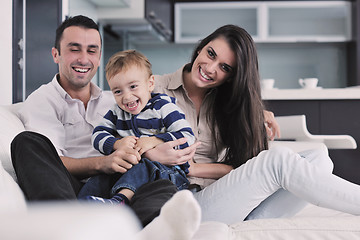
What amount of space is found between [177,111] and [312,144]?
77 centimetres

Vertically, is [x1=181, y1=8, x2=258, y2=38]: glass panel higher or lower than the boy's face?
higher

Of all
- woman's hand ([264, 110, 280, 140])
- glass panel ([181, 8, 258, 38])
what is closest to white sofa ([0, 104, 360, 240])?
woman's hand ([264, 110, 280, 140])

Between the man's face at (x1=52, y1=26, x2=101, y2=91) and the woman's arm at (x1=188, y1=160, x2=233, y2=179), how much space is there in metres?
0.54

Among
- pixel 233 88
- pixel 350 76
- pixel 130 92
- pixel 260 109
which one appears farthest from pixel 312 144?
pixel 350 76

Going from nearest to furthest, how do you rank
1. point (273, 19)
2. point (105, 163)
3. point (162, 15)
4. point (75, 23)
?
Answer: point (105, 163) < point (75, 23) < point (162, 15) < point (273, 19)

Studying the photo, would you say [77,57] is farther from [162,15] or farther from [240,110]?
[162,15]

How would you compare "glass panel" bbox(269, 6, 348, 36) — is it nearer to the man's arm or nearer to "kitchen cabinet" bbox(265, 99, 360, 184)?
"kitchen cabinet" bbox(265, 99, 360, 184)

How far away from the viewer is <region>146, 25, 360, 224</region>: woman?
133 cm

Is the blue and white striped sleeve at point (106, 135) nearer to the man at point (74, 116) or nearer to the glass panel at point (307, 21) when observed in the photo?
the man at point (74, 116)

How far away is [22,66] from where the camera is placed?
92.1 inches

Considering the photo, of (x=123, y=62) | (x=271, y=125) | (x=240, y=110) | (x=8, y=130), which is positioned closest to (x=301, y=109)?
(x=271, y=125)

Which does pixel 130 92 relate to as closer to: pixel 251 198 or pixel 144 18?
pixel 251 198

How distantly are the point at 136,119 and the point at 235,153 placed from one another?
18.0 inches

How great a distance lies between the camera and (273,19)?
217 inches
